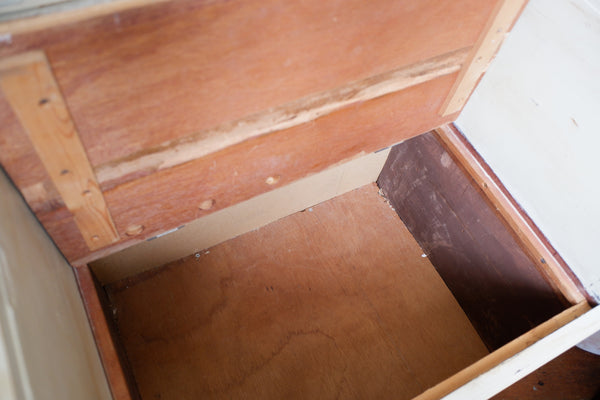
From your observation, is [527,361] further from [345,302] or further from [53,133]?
[53,133]

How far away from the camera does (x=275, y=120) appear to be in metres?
0.59

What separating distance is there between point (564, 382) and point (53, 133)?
3.78 ft

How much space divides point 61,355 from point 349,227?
0.82 meters

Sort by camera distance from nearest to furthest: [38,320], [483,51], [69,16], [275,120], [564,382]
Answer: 1. [69,16]
2. [38,320]
3. [275,120]
4. [483,51]
5. [564,382]

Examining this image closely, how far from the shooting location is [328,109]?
2.08ft

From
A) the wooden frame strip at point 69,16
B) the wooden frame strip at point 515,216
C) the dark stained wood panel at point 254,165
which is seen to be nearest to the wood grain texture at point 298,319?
the wooden frame strip at point 515,216

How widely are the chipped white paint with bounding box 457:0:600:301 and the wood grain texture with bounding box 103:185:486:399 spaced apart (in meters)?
0.35

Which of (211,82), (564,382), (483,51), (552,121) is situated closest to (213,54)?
(211,82)

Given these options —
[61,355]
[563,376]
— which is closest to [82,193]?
[61,355]

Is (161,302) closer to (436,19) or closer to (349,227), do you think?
(349,227)

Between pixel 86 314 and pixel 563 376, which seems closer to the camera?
pixel 86 314

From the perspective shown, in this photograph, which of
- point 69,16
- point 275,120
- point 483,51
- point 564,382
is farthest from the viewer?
point 564,382

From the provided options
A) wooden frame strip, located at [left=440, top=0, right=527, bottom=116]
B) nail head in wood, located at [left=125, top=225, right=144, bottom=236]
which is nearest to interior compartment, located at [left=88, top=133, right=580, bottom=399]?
wooden frame strip, located at [left=440, top=0, right=527, bottom=116]

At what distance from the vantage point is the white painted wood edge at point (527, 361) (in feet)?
2.07
